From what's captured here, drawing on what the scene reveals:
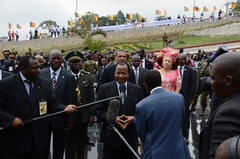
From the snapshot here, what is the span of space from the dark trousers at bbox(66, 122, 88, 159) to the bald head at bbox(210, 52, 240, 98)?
13.6 ft

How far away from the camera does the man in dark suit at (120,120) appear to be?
4684 millimetres

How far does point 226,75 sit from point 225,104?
0.58 feet

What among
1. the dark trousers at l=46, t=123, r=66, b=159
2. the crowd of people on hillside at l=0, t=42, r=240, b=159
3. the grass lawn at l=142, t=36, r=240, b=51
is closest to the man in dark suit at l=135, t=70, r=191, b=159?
the crowd of people on hillside at l=0, t=42, r=240, b=159

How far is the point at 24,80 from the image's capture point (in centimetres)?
438

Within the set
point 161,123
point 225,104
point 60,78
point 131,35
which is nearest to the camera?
point 225,104

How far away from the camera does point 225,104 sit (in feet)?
6.74

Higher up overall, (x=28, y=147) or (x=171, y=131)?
(x=171, y=131)

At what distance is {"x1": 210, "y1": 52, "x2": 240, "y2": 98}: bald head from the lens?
208 centimetres

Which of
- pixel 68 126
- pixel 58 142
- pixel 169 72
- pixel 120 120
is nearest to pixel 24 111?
pixel 120 120

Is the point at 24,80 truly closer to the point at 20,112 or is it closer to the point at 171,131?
the point at 20,112

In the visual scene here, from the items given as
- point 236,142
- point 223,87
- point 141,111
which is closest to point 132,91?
point 141,111

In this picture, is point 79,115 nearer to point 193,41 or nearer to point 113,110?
point 113,110

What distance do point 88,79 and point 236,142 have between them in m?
4.99

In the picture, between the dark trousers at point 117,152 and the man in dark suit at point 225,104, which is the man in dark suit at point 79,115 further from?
the man in dark suit at point 225,104
